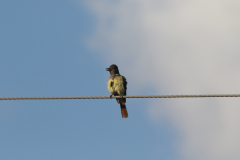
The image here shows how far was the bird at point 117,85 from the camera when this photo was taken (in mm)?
16719

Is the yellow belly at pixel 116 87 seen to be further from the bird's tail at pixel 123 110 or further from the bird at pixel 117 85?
the bird's tail at pixel 123 110

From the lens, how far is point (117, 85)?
1672cm

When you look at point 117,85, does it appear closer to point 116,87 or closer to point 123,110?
point 116,87

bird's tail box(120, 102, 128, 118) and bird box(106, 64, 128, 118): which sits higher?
bird box(106, 64, 128, 118)

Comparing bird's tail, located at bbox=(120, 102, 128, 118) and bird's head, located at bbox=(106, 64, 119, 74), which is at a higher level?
bird's head, located at bbox=(106, 64, 119, 74)

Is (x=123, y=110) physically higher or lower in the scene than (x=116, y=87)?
lower

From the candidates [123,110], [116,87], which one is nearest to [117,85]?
A: [116,87]

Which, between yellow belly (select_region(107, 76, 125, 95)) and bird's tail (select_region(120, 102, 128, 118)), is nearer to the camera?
yellow belly (select_region(107, 76, 125, 95))

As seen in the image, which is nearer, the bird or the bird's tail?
the bird

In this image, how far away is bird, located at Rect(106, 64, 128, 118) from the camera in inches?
658

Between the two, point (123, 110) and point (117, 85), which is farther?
point (123, 110)

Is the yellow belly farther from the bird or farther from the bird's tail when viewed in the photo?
the bird's tail

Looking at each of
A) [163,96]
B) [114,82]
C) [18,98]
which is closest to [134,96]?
[163,96]

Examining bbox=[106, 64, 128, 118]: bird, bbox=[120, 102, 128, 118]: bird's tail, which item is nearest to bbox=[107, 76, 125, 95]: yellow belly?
bbox=[106, 64, 128, 118]: bird
